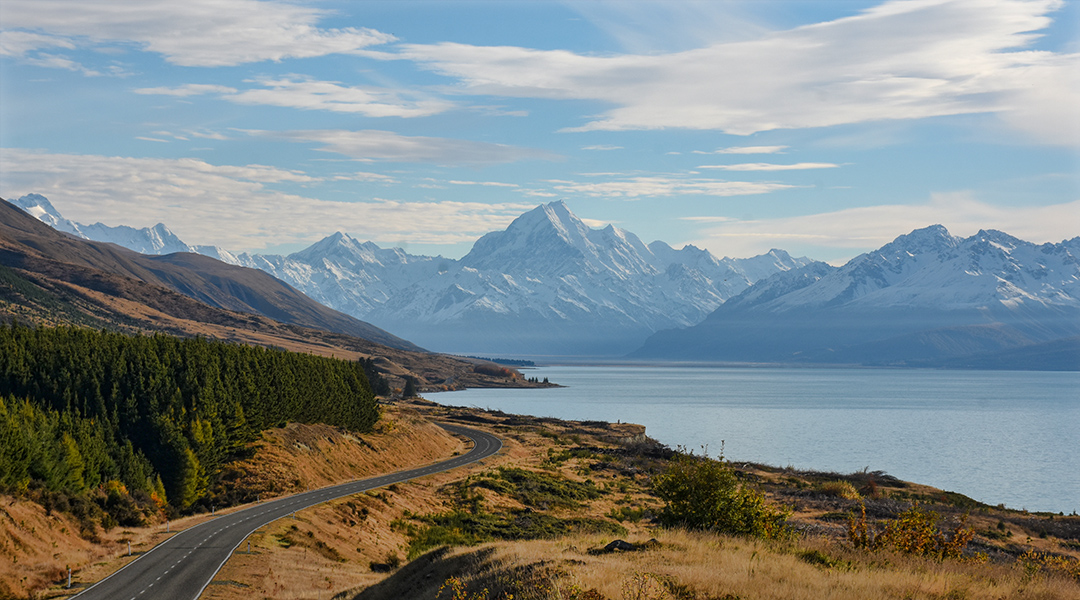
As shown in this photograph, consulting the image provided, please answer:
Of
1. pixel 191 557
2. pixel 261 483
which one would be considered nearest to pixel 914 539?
pixel 191 557

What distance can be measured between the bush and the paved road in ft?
66.6

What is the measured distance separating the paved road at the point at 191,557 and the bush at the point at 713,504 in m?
20.3

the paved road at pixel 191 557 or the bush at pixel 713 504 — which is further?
the paved road at pixel 191 557

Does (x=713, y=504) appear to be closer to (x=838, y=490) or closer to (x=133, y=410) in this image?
(x=838, y=490)

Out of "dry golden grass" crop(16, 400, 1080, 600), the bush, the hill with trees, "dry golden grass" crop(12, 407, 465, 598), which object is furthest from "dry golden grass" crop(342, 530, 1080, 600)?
the hill with trees

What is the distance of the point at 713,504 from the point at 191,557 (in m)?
26.4

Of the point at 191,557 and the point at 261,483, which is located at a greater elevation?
the point at 191,557

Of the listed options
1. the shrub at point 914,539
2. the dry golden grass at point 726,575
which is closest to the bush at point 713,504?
the shrub at point 914,539

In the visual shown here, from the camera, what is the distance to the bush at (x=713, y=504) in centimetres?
3003

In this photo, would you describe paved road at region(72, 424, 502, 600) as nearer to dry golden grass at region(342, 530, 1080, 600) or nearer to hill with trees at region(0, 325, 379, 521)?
hill with trees at region(0, 325, 379, 521)

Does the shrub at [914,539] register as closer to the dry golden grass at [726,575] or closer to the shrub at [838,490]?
the dry golden grass at [726,575]

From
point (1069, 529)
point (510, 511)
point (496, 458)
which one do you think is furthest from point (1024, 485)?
point (510, 511)

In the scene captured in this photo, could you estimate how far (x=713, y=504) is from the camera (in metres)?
31.0

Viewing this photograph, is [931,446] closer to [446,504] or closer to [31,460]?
[446,504]
